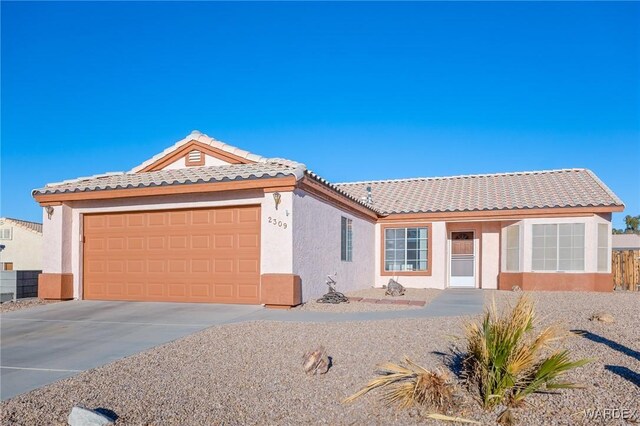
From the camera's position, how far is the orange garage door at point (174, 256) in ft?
39.3

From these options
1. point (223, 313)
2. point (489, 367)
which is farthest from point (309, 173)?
point (489, 367)

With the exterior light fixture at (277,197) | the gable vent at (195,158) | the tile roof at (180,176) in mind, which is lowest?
the exterior light fixture at (277,197)

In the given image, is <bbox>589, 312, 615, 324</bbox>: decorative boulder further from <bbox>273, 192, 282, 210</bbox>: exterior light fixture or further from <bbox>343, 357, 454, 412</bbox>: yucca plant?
<bbox>273, 192, 282, 210</bbox>: exterior light fixture

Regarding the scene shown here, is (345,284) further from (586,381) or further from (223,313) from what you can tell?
(586,381)

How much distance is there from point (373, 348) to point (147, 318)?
17.5 feet

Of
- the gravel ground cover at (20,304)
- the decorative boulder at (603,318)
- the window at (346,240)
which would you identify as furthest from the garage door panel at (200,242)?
the decorative boulder at (603,318)

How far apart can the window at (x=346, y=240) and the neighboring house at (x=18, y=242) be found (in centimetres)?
2926

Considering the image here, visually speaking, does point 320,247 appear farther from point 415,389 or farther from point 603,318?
point 415,389

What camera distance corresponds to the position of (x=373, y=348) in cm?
721

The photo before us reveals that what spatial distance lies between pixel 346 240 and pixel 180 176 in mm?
5705

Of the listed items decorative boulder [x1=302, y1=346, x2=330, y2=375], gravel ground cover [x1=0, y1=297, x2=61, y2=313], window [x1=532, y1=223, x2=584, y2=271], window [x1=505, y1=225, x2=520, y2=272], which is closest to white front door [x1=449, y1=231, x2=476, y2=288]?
window [x1=505, y1=225, x2=520, y2=272]

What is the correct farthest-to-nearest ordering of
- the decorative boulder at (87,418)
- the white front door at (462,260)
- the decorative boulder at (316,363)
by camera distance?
the white front door at (462,260)
the decorative boulder at (316,363)
the decorative boulder at (87,418)

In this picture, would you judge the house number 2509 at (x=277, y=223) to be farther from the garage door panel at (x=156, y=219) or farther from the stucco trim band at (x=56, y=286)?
the stucco trim band at (x=56, y=286)

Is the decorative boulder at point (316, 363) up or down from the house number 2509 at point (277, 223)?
down
